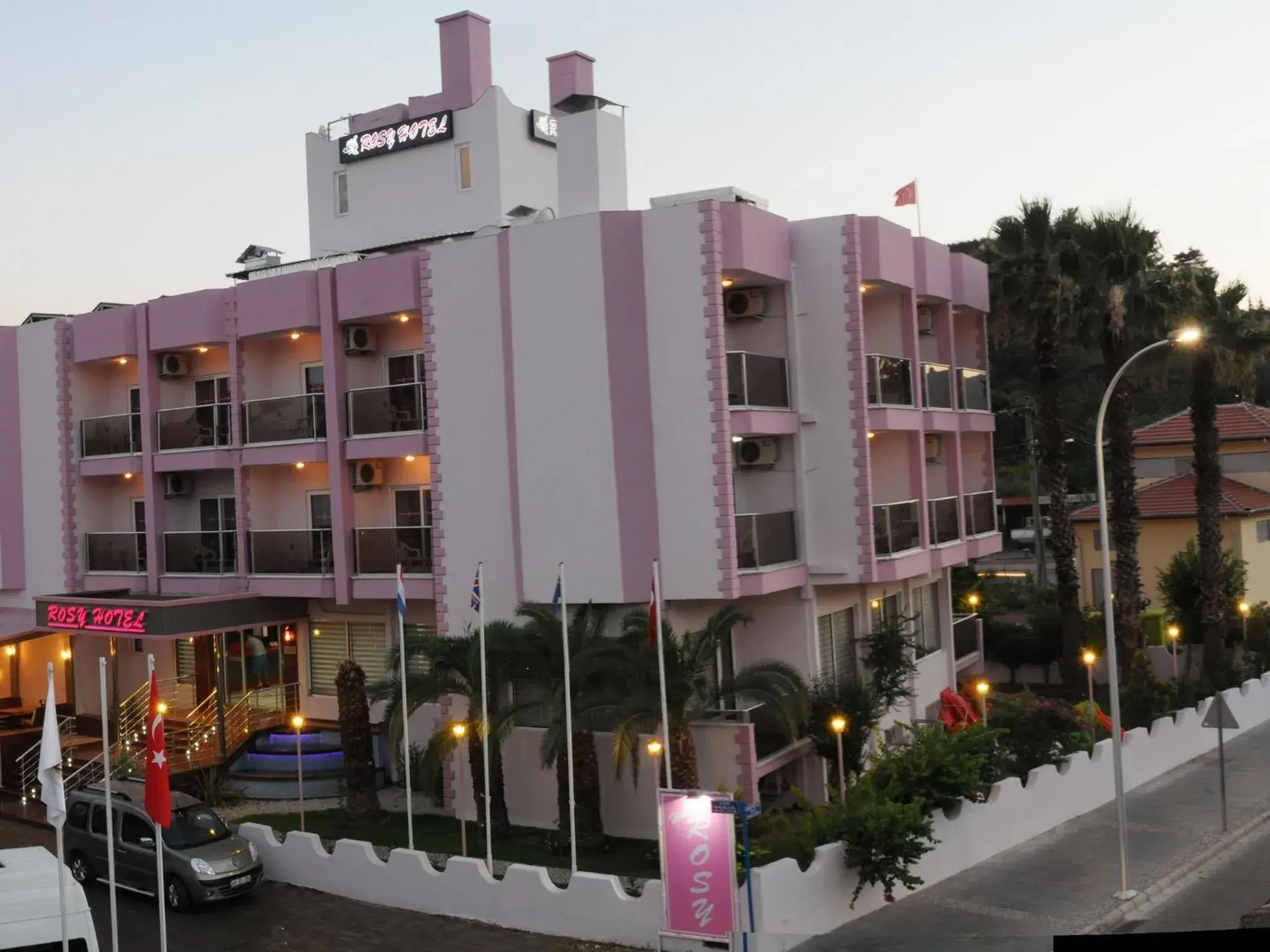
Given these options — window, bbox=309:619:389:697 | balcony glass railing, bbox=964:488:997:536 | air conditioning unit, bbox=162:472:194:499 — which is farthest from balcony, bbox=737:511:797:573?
Answer: air conditioning unit, bbox=162:472:194:499

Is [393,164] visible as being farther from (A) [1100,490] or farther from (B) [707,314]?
(A) [1100,490]

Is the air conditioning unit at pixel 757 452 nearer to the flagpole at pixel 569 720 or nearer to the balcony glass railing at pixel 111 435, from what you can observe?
the flagpole at pixel 569 720

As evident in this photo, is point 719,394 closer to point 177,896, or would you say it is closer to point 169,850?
point 169,850

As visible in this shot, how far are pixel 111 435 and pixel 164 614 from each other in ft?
24.0

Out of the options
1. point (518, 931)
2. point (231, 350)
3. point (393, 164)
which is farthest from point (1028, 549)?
point (518, 931)

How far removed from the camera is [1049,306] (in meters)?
31.3

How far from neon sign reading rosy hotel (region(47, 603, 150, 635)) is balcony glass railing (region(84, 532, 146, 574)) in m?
3.01

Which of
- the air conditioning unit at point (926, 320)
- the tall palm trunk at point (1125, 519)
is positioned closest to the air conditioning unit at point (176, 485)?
the air conditioning unit at point (926, 320)

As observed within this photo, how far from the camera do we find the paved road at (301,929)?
17.3m

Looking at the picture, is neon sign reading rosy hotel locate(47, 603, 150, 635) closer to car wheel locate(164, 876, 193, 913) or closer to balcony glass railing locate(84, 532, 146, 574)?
balcony glass railing locate(84, 532, 146, 574)

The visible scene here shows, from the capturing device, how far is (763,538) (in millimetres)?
23000

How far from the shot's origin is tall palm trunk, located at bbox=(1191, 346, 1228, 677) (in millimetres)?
32938

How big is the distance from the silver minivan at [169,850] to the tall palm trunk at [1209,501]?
24.1 metres

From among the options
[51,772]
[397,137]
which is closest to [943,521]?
[397,137]
